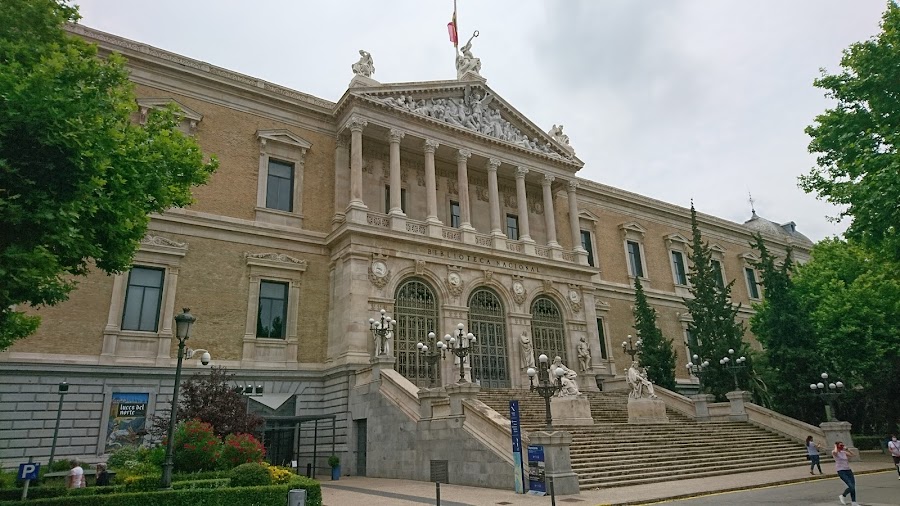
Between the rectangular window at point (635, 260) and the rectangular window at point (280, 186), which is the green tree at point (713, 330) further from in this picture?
the rectangular window at point (280, 186)

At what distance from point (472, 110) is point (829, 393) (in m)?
21.2

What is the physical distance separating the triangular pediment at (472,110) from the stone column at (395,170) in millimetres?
1220

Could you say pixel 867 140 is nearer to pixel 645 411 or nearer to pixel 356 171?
pixel 645 411

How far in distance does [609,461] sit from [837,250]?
25.8 metres

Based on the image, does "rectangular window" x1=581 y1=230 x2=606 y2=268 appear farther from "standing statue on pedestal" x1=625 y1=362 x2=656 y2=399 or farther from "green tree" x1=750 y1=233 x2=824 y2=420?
"standing statue on pedestal" x1=625 y1=362 x2=656 y2=399

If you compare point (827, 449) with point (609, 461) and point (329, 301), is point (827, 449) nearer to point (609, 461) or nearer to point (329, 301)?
point (609, 461)

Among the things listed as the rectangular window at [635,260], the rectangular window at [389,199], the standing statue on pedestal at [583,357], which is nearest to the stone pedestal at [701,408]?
the standing statue on pedestal at [583,357]

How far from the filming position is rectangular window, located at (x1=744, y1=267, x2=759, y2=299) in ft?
149

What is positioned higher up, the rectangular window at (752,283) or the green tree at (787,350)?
the rectangular window at (752,283)

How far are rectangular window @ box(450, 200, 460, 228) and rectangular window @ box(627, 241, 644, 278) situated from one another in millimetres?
14803

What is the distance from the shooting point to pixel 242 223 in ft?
78.3

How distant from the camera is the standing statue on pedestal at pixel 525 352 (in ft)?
86.8

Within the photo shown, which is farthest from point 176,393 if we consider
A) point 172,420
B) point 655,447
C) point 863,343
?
point 863,343

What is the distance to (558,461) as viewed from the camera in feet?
44.9
